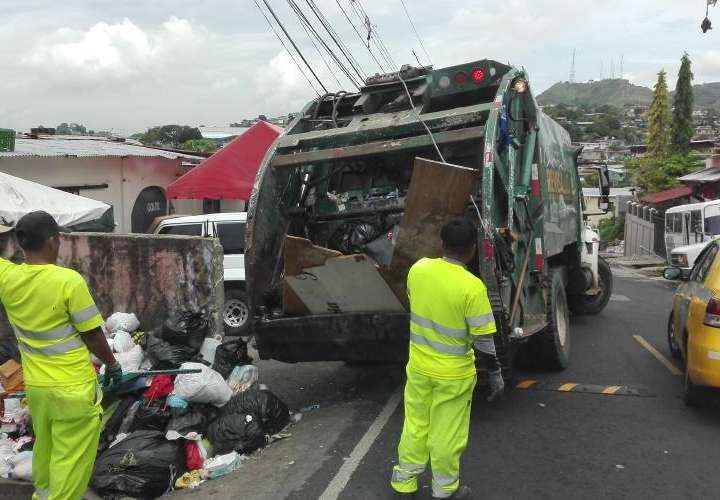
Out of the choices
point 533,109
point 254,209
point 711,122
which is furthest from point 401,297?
point 711,122

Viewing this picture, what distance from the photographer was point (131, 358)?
6.19 metres

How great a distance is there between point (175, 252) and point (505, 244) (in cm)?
342

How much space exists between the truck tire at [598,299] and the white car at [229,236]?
5235mm

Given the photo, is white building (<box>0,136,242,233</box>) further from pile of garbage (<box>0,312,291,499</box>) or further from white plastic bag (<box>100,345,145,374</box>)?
pile of garbage (<box>0,312,291,499</box>)

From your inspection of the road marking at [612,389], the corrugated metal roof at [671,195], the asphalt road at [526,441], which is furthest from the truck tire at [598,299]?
the corrugated metal roof at [671,195]

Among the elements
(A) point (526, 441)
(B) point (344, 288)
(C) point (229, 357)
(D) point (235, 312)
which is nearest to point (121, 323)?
(C) point (229, 357)

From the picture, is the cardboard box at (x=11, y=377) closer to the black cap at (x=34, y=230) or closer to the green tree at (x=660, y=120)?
the black cap at (x=34, y=230)

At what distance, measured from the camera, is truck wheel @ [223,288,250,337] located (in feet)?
34.5

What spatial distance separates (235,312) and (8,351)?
4.32 m

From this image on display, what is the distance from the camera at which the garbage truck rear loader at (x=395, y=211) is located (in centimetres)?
561

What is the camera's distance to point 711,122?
101m

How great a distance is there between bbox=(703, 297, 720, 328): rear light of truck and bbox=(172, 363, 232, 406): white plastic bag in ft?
12.5

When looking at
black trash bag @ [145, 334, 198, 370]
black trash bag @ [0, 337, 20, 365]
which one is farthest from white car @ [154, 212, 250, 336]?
black trash bag @ [145, 334, 198, 370]

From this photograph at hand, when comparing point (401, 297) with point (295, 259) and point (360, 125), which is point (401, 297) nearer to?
point (295, 259)
